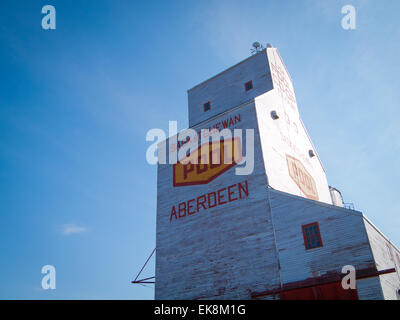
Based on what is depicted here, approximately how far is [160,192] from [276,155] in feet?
31.6

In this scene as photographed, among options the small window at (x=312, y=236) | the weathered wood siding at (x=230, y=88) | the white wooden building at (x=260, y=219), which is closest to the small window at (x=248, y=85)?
the white wooden building at (x=260, y=219)

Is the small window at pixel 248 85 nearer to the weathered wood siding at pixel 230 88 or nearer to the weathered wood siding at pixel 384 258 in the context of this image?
the weathered wood siding at pixel 230 88

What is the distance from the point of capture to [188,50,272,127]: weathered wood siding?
28016 millimetres

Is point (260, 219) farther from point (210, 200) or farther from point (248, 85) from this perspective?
point (248, 85)

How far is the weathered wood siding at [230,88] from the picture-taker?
2802cm

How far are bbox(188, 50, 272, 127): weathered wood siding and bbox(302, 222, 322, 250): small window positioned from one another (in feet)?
41.9

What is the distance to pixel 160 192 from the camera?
27156 millimetres

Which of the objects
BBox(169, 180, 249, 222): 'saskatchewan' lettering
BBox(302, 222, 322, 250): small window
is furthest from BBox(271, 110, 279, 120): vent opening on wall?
BBox(302, 222, 322, 250): small window

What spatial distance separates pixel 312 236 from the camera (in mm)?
18188

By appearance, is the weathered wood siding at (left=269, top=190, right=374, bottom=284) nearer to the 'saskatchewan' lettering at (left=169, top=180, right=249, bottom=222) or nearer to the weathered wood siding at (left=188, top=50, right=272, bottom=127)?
the 'saskatchewan' lettering at (left=169, top=180, right=249, bottom=222)

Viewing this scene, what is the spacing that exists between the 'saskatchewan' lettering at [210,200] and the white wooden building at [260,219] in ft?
0.24
